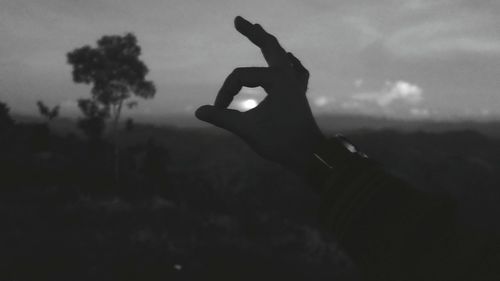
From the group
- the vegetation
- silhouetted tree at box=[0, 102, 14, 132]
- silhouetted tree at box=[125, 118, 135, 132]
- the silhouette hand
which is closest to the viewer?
the silhouette hand

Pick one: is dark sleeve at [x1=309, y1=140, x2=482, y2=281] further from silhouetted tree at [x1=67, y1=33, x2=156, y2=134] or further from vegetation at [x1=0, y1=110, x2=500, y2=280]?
silhouetted tree at [x1=67, y1=33, x2=156, y2=134]

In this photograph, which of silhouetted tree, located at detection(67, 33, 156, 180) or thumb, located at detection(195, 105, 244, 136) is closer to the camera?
thumb, located at detection(195, 105, 244, 136)

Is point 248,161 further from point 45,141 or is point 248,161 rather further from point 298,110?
point 298,110

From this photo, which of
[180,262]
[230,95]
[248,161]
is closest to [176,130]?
[248,161]

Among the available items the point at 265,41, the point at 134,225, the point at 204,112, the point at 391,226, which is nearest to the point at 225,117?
the point at 204,112

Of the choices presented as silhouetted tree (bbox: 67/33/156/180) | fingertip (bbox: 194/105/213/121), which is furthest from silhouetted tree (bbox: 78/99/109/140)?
fingertip (bbox: 194/105/213/121)

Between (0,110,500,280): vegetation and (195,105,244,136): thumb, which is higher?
(195,105,244,136): thumb

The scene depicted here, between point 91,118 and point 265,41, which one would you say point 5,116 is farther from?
point 265,41
